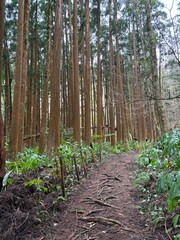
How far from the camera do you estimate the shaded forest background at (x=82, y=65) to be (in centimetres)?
535

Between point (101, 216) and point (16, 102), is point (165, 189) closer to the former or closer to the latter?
point (101, 216)

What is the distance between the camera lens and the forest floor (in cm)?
284

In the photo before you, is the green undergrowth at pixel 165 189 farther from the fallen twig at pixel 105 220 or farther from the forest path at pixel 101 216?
the fallen twig at pixel 105 220

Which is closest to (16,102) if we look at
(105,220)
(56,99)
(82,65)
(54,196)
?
(56,99)

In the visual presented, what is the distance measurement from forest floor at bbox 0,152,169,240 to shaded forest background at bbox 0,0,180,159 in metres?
1.98

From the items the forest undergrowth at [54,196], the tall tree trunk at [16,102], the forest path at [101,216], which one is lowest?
the forest path at [101,216]

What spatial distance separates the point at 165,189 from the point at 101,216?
1843mm

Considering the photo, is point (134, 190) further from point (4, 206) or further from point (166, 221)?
point (4, 206)

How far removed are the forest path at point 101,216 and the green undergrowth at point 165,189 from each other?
0.73 ft

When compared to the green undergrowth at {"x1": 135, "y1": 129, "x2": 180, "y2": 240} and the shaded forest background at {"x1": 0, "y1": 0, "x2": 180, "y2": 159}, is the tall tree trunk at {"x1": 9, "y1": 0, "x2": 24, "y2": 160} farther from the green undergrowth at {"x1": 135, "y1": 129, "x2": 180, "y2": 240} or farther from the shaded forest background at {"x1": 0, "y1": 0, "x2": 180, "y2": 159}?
the green undergrowth at {"x1": 135, "y1": 129, "x2": 180, "y2": 240}

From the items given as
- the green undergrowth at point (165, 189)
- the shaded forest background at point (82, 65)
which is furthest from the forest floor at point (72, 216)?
the shaded forest background at point (82, 65)

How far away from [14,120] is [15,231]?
13.6ft

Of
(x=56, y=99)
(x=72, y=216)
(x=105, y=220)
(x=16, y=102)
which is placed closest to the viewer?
(x=105, y=220)

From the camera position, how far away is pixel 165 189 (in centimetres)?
194
